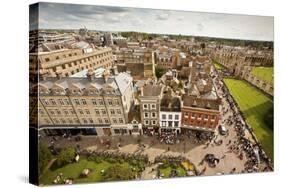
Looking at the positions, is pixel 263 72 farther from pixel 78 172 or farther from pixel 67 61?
pixel 78 172

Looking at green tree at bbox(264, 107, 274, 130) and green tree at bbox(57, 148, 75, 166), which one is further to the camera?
green tree at bbox(264, 107, 274, 130)

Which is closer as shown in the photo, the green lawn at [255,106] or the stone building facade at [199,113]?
the stone building facade at [199,113]

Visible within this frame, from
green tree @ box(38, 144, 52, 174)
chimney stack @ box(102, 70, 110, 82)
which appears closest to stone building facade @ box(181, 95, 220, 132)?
chimney stack @ box(102, 70, 110, 82)

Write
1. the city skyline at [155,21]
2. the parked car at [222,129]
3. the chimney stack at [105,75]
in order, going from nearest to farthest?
the city skyline at [155,21], the chimney stack at [105,75], the parked car at [222,129]

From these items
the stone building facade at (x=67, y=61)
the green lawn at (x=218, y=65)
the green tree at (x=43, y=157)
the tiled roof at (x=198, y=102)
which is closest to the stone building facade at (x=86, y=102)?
the stone building facade at (x=67, y=61)

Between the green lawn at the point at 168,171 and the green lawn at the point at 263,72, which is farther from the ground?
the green lawn at the point at 263,72

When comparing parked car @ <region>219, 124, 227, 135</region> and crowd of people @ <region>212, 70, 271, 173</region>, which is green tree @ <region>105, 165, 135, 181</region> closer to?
parked car @ <region>219, 124, 227, 135</region>

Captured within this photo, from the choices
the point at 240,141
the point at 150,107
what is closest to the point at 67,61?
the point at 150,107

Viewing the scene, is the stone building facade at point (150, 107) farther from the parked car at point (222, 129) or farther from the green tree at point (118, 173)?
the parked car at point (222, 129)
